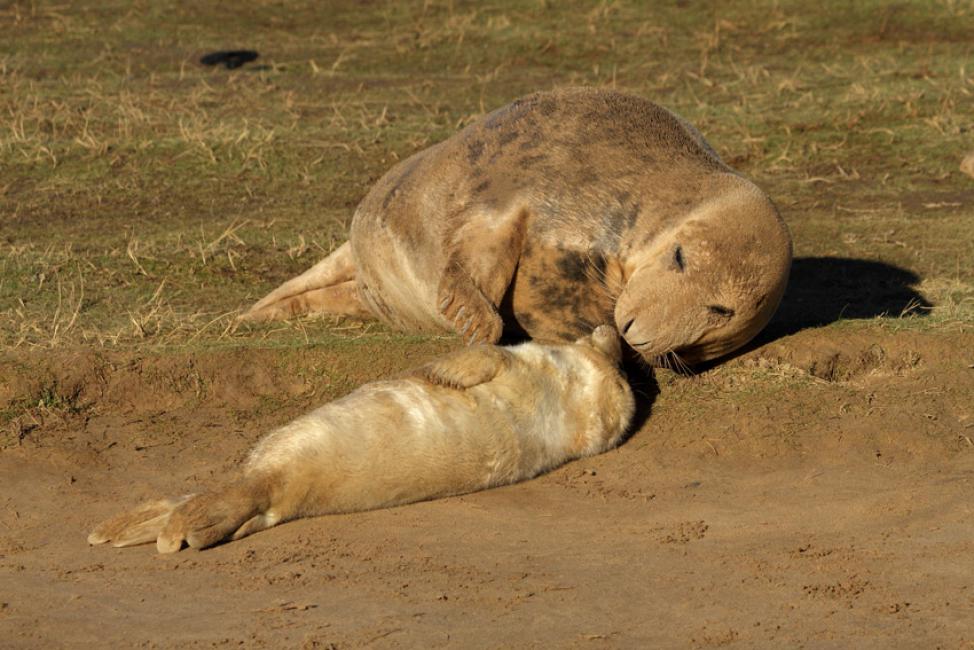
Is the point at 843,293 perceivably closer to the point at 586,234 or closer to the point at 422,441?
the point at 586,234

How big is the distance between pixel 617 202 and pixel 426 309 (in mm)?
1118

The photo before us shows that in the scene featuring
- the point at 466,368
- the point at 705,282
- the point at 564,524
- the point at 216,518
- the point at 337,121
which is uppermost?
the point at 705,282

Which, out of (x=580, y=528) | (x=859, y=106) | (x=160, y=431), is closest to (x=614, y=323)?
(x=580, y=528)

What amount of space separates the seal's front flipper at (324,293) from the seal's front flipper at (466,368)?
7.25ft

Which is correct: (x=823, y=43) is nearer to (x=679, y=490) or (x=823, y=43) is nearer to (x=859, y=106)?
(x=859, y=106)

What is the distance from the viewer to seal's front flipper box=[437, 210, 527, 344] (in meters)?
6.18

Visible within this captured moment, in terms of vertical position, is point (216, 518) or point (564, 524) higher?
point (216, 518)

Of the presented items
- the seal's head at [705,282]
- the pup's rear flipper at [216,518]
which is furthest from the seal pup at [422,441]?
the seal's head at [705,282]

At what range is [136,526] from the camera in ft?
16.3

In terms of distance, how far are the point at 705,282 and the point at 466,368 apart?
1.12 m

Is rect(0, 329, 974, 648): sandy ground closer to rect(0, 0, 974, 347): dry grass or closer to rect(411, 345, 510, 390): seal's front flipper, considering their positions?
rect(411, 345, 510, 390): seal's front flipper

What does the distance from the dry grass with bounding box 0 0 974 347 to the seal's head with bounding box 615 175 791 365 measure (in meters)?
0.97

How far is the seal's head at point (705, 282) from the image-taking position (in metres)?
5.97

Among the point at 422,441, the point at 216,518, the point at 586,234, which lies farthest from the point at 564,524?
the point at 586,234
